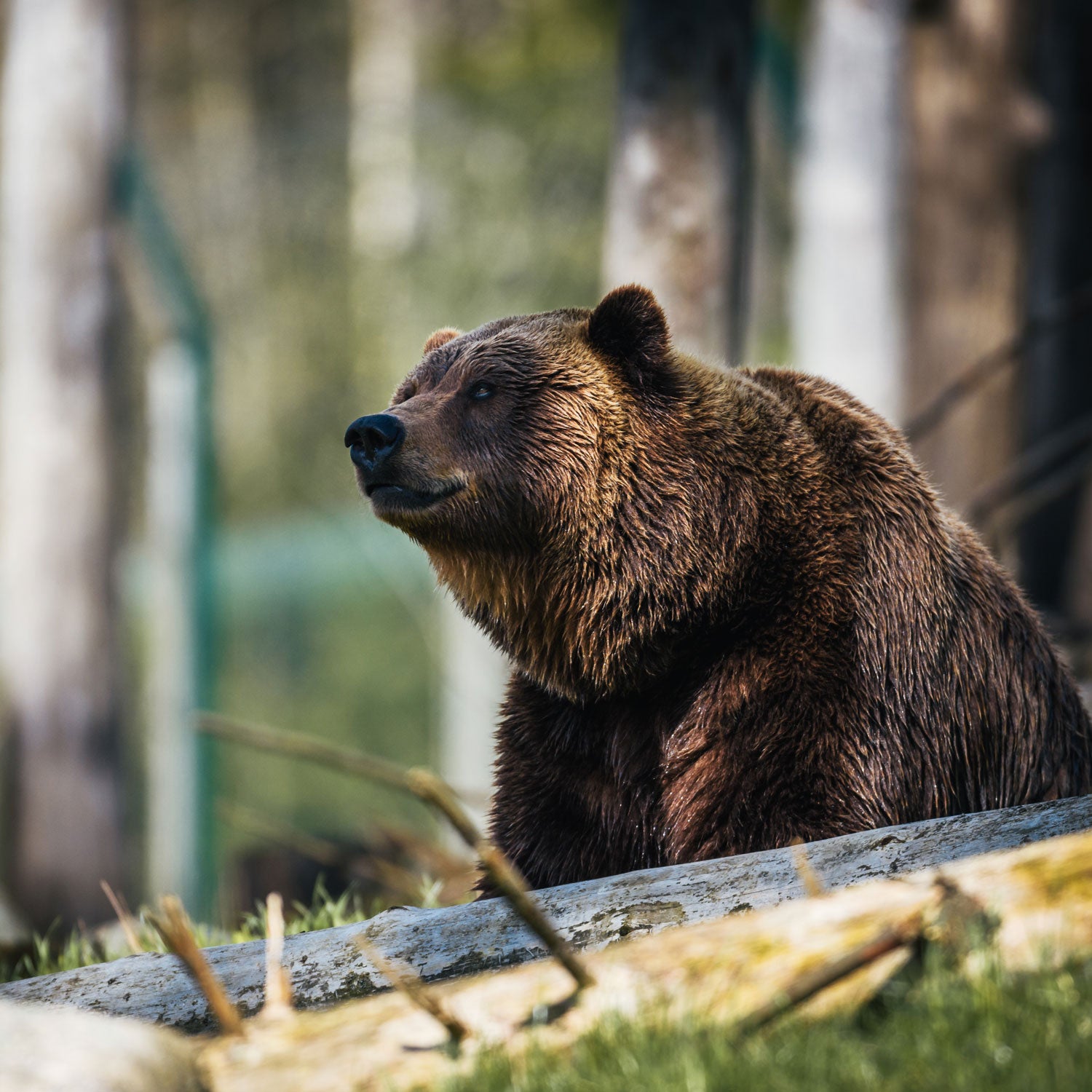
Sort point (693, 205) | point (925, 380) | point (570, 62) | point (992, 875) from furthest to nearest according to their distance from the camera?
1. point (570, 62)
2. point (925, 380)
3. point (693, 205)
4. point (992, 875)

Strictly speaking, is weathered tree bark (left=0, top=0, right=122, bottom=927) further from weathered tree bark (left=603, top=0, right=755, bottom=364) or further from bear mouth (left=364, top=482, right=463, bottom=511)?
bear mouth (left=364, top=482, right=463, bottom=511)

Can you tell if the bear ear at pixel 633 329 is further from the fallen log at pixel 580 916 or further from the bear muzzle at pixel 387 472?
the fallen log at pixel 580 916

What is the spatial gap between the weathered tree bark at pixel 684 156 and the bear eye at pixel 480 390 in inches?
75.2

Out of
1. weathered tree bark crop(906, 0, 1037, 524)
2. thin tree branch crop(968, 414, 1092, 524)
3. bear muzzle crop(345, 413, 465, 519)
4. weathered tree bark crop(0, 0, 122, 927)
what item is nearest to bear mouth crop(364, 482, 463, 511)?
bear muzzle crop(345, 413, 465, 519)

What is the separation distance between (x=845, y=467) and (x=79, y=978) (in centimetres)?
209

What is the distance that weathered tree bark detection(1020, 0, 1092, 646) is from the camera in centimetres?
952

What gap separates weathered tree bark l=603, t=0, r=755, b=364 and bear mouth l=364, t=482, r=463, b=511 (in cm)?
214

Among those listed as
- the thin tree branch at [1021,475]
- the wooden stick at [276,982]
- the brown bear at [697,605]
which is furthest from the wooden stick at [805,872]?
the thin tree branch at [1021,475]

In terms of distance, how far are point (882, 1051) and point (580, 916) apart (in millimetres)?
842

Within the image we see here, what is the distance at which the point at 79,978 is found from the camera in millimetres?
2932

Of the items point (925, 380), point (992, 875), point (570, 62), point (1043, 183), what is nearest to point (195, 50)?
point (570, 62)

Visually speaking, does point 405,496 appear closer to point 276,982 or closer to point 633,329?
point 633,329

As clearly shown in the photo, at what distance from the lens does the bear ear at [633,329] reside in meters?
3.55

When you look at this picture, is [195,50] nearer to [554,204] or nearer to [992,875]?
[554,204]
